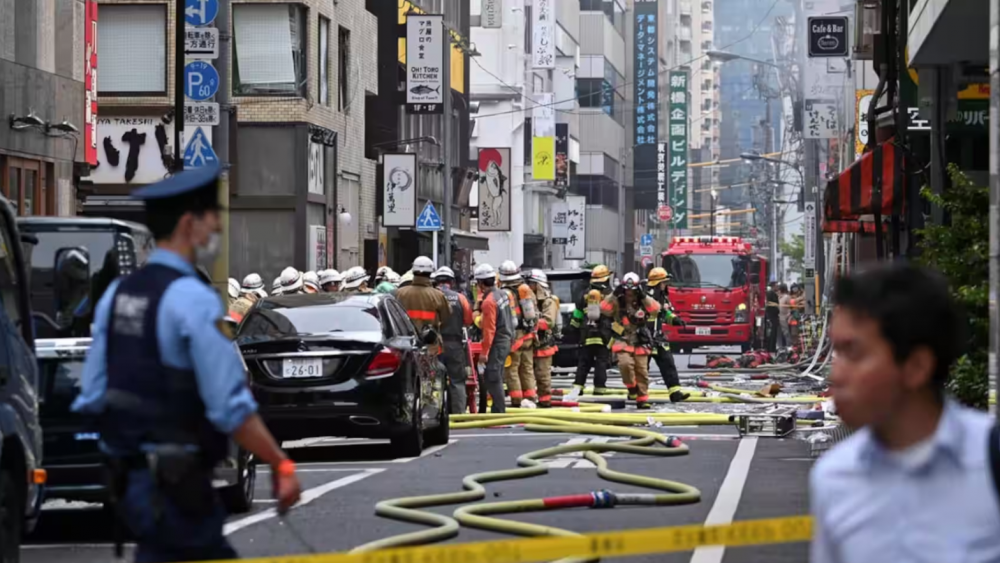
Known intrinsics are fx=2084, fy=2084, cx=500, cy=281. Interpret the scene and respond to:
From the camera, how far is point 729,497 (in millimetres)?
14766

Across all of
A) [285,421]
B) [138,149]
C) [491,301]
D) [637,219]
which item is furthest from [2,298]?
[637,219]

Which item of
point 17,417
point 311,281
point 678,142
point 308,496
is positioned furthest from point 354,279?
point 678,142

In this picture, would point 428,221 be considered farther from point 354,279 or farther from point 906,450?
point 906,450

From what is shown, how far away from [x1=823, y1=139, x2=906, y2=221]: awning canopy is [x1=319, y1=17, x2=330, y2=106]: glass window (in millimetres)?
22959

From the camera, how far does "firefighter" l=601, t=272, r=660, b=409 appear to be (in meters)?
26.3

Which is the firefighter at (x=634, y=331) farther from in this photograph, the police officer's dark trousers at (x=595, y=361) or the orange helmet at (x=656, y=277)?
the orange helmet at (x=656, y=277)

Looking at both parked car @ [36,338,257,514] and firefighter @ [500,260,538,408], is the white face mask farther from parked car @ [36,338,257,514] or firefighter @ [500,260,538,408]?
firefighter @ [500,260,538,408]

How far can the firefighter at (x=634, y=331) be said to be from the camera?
2633 cm

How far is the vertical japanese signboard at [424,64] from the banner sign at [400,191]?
4.31 ft

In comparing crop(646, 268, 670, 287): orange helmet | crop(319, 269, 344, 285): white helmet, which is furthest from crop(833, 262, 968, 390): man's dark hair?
crop(646, 268, 670, 287): orange helmet

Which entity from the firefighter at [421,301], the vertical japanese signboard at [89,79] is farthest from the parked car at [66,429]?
the vertical japanese signboard at [89,79]

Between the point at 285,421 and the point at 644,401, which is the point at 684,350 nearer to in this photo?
the point at 644,401

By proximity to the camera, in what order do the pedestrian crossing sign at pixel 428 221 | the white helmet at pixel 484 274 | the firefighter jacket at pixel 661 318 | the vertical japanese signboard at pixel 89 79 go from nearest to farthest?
the white helmet at pixel 484 274 → the firefighter jacket at pixel 661 318 → the vertical japanese signboard at pixel 89 79 → the pedestrian crossing sign at pixel 428 221

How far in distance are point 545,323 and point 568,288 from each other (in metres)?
14.1
